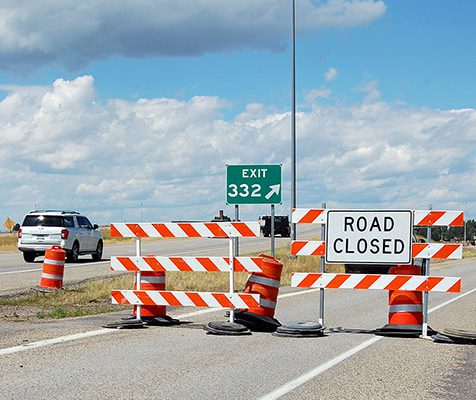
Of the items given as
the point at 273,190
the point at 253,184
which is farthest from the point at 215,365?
the point at 253,184

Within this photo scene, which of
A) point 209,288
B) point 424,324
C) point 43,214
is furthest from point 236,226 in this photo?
point 43,214

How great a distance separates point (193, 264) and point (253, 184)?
1351 cm

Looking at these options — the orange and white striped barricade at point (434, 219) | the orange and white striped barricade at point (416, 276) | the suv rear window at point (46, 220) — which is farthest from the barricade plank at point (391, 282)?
the suv rear window at point (46, 220)

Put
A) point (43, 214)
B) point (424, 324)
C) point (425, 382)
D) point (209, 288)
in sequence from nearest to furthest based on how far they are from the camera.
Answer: point (425, 382) → point (424, 324) → point (209, 288) → point (43, 214)

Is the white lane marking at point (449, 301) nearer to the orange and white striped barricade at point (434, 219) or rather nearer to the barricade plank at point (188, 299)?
the orange and white striped barricade at point (434, 219)

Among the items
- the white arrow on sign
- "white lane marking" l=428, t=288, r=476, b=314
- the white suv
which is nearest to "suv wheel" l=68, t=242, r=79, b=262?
the white suv

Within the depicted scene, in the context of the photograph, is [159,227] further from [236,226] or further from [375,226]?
[375,226]

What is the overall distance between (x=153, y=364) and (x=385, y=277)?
167 inches

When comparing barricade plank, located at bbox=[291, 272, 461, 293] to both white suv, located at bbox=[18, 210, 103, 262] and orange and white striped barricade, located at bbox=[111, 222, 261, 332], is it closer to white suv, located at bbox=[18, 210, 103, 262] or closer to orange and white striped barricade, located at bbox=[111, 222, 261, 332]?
orange and white striped barricade, located at bbox=[111, 222, 261, 332]

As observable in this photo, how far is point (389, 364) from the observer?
32.6ft

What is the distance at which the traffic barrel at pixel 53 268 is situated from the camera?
19.6 m

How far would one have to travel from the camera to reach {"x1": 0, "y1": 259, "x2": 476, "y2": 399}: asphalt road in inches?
321

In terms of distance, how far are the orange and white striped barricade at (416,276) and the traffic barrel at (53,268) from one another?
27.3 feet

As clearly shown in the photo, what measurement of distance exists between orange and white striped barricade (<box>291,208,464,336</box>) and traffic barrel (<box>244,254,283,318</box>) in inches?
16.3
